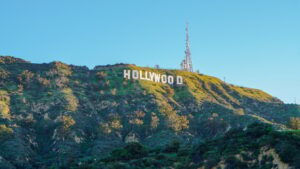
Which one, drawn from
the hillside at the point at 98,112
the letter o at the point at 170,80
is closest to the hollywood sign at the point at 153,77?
the letter o at the point at 170,80

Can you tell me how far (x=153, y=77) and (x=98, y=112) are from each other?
38.5 m

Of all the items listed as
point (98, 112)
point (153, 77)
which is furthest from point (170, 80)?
point (98, 112)

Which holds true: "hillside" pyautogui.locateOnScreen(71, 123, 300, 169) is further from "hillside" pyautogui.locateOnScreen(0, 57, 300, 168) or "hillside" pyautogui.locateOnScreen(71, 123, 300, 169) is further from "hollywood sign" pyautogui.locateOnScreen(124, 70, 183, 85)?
"hollywood sign" pyautogui.locateOnScreen(124, 70, 183, 85)

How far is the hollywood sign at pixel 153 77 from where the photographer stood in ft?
577

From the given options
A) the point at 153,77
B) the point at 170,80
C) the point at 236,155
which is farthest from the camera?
the point at 170,80

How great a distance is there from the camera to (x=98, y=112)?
149 meters

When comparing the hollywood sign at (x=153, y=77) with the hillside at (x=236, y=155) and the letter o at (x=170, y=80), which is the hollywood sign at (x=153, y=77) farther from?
the hillside at (x=236, y=155)

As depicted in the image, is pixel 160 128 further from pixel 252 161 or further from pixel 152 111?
pixel 252 161

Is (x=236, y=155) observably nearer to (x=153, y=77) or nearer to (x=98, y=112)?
(x=98, y=112)

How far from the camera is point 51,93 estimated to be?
152750 millimetres

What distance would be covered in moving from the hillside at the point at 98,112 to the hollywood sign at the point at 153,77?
3.07 m

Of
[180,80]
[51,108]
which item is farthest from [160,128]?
[180,80]

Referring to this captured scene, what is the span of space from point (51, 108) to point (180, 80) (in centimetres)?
5936

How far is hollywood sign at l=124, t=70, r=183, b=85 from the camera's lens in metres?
176
